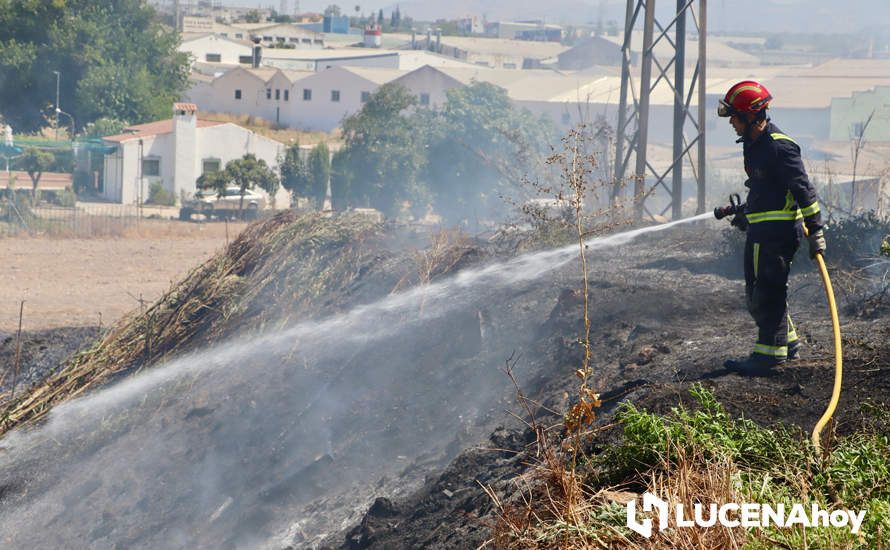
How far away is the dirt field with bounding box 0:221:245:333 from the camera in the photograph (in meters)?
15.1

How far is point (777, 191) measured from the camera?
5797mm

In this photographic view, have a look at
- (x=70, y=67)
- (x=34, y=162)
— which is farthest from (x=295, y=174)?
(x=70, y=67)

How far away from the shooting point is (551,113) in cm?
4578

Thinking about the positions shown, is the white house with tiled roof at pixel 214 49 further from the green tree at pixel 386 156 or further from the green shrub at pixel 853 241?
the green shrub at pixel 853 241

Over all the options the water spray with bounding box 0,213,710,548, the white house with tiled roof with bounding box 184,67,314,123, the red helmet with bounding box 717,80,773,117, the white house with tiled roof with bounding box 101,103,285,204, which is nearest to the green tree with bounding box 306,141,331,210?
the white house with tiled roof with bounding box 101,103,285,204

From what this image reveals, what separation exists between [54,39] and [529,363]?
4161cm

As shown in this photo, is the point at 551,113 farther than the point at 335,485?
Yes

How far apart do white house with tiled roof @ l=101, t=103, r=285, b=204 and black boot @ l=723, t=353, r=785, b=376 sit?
30537 millimetres

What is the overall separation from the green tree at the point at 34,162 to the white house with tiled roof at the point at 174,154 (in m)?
2.46

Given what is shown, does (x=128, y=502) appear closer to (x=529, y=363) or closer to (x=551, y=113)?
(x=529, y=363)

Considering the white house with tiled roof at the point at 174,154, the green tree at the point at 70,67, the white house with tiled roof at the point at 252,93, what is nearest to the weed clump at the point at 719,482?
the white house with tiled roof at the point at 174,154

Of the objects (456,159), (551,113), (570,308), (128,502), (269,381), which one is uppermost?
(551,113)

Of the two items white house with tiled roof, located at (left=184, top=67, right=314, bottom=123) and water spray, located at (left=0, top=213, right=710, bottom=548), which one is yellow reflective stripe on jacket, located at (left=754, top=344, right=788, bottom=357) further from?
white house with tiled roof, located at (left=184, top=67, right=314, bottom=123)

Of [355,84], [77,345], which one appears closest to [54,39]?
[355,84]
